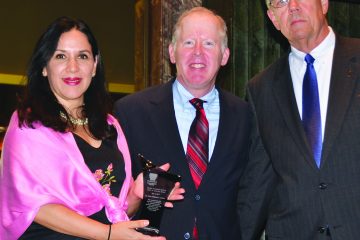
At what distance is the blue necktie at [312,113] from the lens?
263 centimetres

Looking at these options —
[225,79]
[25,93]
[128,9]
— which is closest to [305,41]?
[225,79]

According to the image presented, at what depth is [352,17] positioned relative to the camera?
425 centimetres

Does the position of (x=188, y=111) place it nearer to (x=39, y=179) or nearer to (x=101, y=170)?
(x=101, y=170)

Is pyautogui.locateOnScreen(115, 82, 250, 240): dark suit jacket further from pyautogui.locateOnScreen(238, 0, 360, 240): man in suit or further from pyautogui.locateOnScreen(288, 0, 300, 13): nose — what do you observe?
pyautogui.locateOnScreen(288, 0, 300, 13): nose

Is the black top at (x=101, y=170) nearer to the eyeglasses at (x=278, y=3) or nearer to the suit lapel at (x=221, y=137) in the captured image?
the suit lapel at (x=221, y=137)

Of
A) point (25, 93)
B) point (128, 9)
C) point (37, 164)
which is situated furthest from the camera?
→ point (128, 9)

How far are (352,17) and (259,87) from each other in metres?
1.66

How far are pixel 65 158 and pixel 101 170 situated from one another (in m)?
0.20

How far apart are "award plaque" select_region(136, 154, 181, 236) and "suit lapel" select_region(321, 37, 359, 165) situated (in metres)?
0.81

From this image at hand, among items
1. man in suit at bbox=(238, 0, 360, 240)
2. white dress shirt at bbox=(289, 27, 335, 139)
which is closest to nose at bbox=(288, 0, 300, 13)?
man in suit at bbox=(238, 0, 360, 240)

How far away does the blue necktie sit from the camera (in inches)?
103

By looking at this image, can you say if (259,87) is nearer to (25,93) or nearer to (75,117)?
(75,117)

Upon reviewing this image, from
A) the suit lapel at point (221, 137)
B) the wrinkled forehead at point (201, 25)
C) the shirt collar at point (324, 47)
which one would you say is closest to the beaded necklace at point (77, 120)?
the suit lapel at point (221, 137)

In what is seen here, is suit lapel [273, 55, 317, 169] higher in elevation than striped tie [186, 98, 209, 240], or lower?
higher
